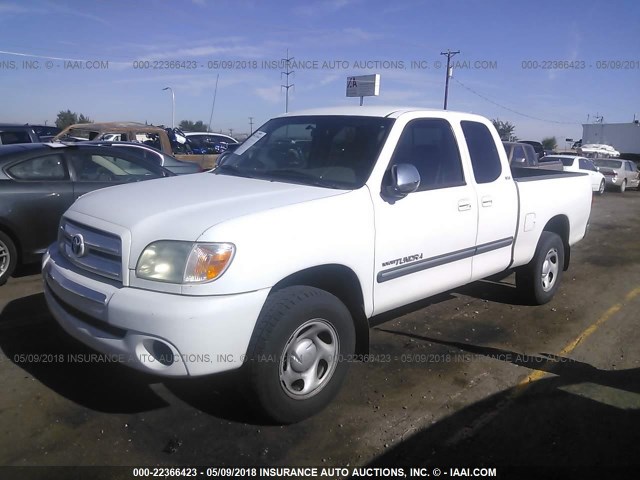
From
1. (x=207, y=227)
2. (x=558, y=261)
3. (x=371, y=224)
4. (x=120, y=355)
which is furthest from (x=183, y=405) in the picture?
(x=558, y=261)

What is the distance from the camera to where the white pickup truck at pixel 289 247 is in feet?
9.34

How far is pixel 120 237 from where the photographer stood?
119 inches

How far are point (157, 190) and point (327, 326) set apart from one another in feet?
4.99

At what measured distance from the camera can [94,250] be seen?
10.6 feet

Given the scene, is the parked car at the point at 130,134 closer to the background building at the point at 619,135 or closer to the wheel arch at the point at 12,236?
the wheel arch at the point at 12,236

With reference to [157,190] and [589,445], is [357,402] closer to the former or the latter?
[589,445]

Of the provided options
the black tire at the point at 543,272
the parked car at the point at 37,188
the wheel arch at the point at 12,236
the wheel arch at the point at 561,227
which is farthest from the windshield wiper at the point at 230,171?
the wheel arch at the point at 561,227

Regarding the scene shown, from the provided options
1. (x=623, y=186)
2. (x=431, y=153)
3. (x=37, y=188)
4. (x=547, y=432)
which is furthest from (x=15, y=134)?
(x=623, y=186)

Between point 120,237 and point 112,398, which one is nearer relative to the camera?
point 120,237

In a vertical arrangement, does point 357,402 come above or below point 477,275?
below

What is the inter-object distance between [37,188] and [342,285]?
4159mm

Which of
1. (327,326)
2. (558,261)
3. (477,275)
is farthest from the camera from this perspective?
(558,261)

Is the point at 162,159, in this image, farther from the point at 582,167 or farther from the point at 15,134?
the point at 582,167

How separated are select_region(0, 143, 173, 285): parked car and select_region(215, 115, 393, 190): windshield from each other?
8.22ft
